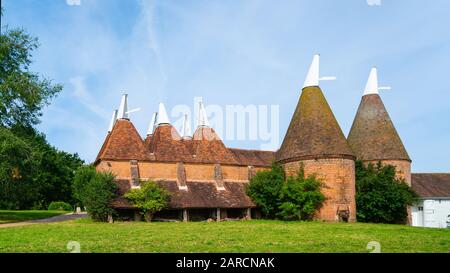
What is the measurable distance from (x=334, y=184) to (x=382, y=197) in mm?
3764

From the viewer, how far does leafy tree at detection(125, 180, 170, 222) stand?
27.0m

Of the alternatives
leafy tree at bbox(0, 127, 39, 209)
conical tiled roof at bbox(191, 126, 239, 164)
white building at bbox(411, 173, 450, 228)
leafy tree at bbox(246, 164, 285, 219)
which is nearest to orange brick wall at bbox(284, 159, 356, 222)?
leafy tree at bbox(246, 164, 285, 219)

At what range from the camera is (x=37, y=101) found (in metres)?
28.2

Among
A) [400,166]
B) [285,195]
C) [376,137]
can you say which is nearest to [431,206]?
[400,166]

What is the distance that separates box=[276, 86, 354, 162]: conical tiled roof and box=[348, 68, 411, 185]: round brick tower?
14.3ft

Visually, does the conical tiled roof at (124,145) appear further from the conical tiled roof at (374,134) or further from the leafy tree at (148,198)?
the conical tiled roof at (374,134)

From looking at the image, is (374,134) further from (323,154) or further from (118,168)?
(118,168)

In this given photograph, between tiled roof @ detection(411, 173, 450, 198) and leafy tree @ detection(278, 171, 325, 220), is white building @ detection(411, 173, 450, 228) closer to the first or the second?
tiled roof @ detection(411, 173, 450, 198)

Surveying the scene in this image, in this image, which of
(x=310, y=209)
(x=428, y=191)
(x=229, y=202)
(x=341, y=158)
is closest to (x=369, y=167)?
(x=341, y=158)

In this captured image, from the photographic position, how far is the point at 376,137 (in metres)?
34.4

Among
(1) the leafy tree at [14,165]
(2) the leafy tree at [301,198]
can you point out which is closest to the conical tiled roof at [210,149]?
(2) the leafy tree at [301,198]
